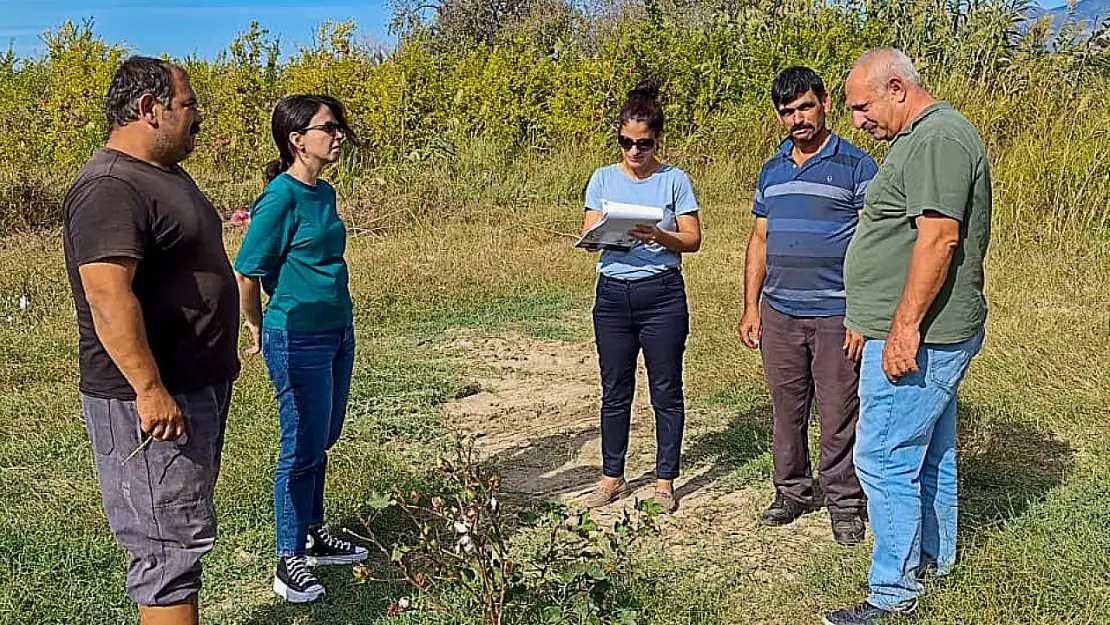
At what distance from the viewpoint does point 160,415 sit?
2.82 metres

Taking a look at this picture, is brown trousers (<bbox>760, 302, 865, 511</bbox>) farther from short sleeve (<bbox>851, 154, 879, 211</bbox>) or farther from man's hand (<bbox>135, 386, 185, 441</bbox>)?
man's hand (<bbox>135, 386, 185, 441</bbox>)

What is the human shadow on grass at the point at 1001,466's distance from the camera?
14.7ft

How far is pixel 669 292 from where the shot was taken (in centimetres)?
449

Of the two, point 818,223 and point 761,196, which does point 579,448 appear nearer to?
point 761,196

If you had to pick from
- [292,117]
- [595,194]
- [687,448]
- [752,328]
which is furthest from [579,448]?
[292,117]

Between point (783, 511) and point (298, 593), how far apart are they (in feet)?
6.83

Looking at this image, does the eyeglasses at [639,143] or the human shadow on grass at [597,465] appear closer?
the eyeglasses at [639,143]

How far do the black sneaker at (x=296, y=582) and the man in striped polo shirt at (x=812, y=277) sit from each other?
81.2 inches

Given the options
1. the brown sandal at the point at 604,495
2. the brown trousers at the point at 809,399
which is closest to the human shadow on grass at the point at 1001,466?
the brown trousers at the point at 809,399

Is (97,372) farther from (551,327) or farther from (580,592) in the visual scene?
(551,327)

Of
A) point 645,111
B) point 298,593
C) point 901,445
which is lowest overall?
point 298,593

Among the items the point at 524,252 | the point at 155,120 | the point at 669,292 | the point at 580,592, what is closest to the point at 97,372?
the point at 155,120

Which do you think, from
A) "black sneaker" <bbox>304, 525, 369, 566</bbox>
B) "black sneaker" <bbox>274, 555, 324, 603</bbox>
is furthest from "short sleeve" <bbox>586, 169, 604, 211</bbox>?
"black sneaker" <bbox>274, 555, 324, 603</bbox>

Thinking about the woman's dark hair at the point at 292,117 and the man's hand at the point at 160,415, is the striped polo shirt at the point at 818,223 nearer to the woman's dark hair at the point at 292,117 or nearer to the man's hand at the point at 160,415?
the woman's dark hair at the point at 292,117
